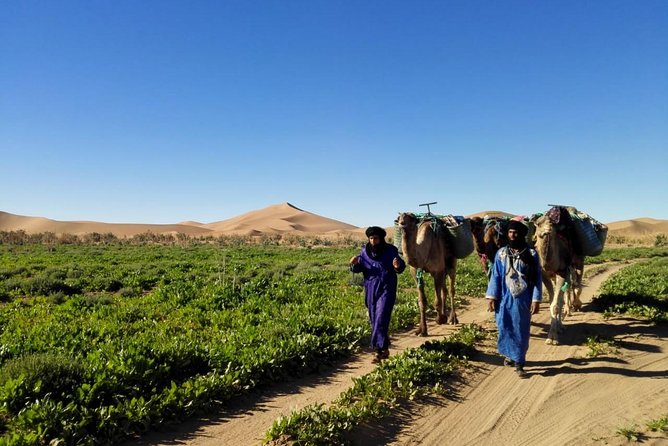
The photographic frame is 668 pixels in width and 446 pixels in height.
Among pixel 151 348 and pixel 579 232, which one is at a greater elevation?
pixel 579 232

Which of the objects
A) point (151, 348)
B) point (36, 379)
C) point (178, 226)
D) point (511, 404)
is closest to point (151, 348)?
point (151, 348)

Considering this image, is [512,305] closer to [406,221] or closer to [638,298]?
[406,221]

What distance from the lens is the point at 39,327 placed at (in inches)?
320

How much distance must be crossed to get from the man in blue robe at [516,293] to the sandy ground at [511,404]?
0.44m

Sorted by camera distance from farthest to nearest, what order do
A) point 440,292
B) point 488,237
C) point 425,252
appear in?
point 440,292 < point 488,237 < point 425,252

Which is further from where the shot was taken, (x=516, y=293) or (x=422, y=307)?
(x=422, y=307)

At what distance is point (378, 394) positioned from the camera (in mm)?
5211

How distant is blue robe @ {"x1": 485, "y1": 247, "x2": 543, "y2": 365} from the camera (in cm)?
604

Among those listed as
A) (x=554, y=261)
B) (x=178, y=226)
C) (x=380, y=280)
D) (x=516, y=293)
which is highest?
(x=178, y=226)

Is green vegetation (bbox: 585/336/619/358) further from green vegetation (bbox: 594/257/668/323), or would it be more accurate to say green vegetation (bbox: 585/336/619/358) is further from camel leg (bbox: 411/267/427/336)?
camel leg (bbox: 411/267/427/336)

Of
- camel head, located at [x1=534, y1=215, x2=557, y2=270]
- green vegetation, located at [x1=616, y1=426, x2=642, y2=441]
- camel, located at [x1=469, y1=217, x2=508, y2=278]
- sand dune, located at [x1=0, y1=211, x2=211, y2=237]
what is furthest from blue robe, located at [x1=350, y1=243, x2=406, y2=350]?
sand dune, located at [x1=0, y1=211, x2=211, y2=237]

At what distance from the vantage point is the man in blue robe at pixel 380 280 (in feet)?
21.3

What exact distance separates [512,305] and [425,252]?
2435 millimetres

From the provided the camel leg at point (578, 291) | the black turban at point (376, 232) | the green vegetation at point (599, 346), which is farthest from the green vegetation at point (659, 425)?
the camel leg at point (578, 291)
